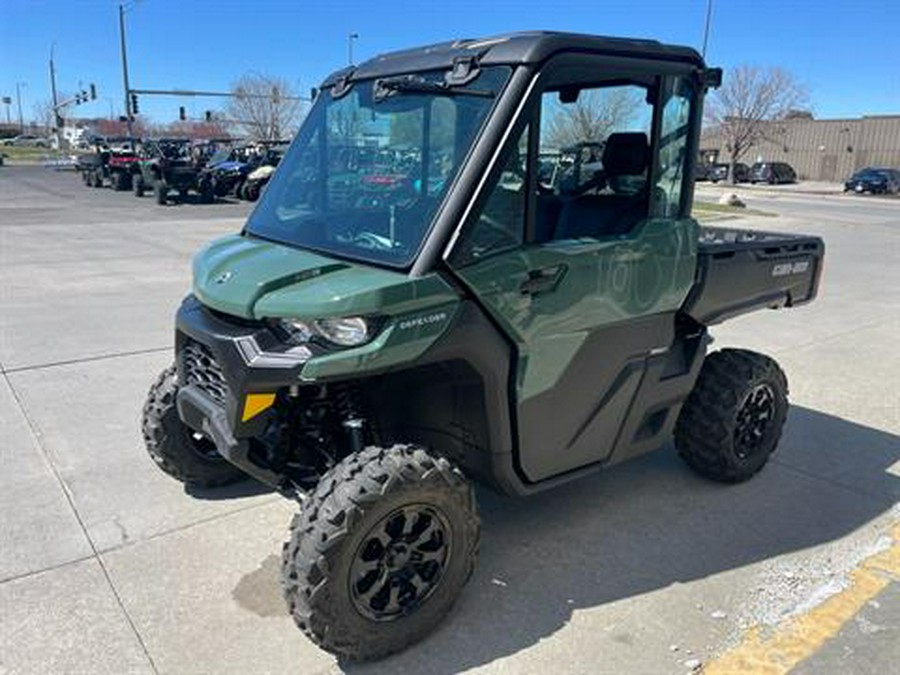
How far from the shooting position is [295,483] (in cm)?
311

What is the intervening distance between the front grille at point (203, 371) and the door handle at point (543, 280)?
1.25 meters

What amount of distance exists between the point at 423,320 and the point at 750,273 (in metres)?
2.33

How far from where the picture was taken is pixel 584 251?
3102mm

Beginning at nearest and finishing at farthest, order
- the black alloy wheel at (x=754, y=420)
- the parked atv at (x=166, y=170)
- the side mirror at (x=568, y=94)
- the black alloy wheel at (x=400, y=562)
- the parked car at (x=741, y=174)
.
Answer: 1. the black alloy wheel at (x=400, y=562)
2. the side mirror at (x=568, y=94)
3. the black alloy wheel at (x=754, y=420)
4. the parked atv at (x=166, y=170)
5. the parked car at (x=741, y=174)

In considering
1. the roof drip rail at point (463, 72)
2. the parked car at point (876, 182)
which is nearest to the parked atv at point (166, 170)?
the roof drip rail at point (463, 72)

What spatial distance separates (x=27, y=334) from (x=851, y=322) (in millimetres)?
8850

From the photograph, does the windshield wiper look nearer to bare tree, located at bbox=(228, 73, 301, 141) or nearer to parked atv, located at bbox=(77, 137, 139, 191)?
parked atv, located at bbox=(77, 137, 139, 191)

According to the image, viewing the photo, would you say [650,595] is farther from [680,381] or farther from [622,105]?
[622,105]

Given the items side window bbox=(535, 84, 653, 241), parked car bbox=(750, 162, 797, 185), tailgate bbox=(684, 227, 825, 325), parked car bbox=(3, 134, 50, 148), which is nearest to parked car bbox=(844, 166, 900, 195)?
parked car bbox=(750, 162, 797, 185)

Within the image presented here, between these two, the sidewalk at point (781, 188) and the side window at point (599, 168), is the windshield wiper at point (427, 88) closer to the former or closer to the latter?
the side window at point (599, 168)

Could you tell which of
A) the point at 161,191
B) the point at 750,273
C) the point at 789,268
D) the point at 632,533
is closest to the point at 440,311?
the point at 632,533

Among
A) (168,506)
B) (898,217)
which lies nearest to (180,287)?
(168,506)

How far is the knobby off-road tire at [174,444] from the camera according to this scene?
3.82 m

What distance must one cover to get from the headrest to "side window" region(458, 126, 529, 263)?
73 centimetres
